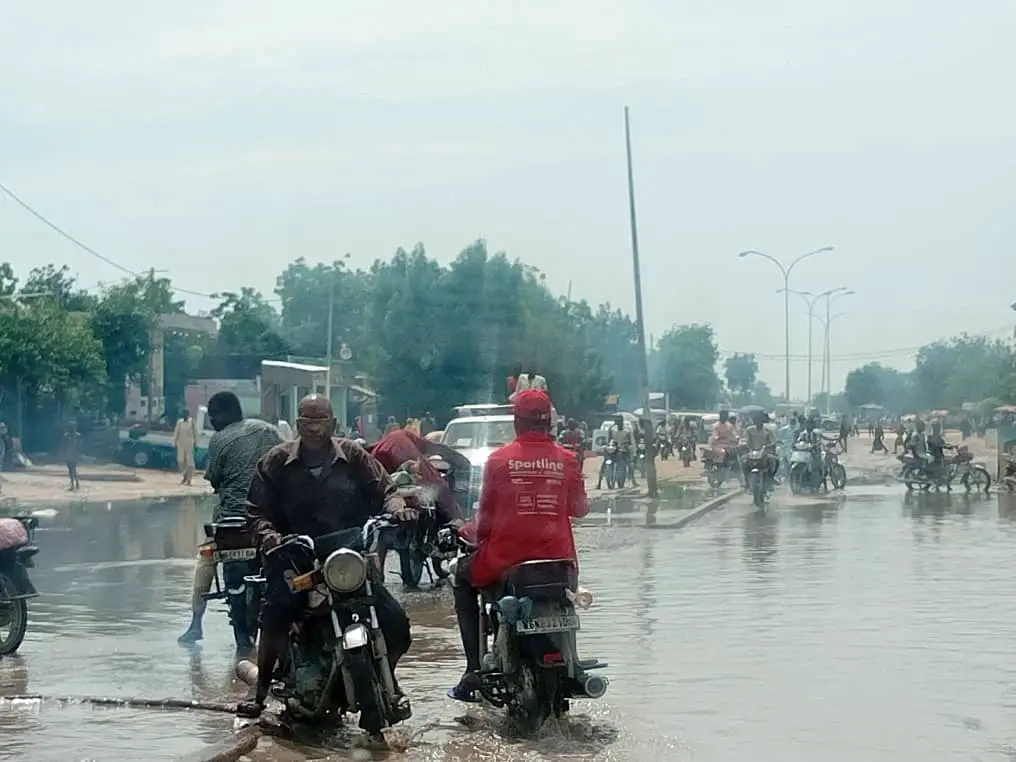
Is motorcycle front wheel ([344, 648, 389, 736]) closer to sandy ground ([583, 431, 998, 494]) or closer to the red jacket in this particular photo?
the red jacket

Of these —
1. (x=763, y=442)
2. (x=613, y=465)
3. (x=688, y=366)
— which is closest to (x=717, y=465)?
(x=613, y=465)

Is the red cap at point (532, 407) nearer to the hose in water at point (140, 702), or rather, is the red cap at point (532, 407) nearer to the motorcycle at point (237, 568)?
the hose in water at point (140, 702)

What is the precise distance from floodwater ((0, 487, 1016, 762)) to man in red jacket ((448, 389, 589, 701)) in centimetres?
78

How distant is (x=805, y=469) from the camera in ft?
110

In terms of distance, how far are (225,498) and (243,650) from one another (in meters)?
1.02

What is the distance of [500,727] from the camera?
27.6 feet

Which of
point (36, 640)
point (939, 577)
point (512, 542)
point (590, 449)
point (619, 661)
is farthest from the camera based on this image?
point (590, 449)

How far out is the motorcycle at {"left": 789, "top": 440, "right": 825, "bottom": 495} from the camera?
33.5 meters

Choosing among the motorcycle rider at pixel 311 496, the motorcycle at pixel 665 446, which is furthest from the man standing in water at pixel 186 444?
the motorcycle rider at pixel 311 496

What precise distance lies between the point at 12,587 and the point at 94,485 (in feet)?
97.9

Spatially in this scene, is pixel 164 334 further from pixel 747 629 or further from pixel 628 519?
pixel 747 629

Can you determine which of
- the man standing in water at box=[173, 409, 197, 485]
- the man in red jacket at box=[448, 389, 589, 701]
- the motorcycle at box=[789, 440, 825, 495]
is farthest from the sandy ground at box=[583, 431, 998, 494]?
the man in red jacket at box=[448, 389, 589, 701]

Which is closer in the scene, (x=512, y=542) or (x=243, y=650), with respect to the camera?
(x=512, y=542)

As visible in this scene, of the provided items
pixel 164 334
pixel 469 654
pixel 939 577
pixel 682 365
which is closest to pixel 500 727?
pixel 469 654
